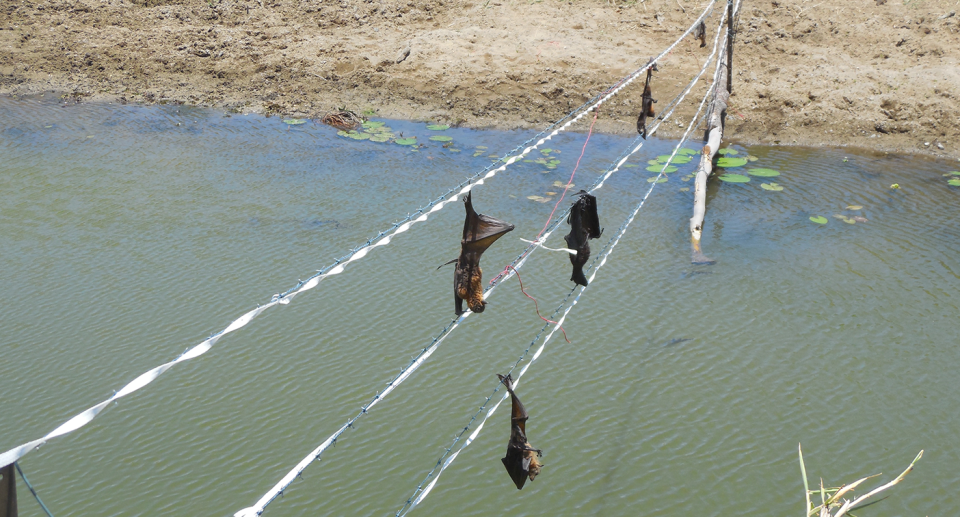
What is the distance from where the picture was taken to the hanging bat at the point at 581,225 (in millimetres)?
4379

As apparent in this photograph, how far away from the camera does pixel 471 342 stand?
679 cm

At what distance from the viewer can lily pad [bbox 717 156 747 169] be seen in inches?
420

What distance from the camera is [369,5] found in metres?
15.6

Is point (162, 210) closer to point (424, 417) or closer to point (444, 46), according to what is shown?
point (424, 417)

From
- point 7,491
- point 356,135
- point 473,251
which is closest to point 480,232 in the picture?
point 473,251

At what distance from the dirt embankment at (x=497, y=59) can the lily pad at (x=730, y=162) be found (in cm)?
104

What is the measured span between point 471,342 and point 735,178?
5479mm

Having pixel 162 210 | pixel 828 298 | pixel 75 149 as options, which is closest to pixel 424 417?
pixel 828 298

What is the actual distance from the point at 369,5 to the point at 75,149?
679cm

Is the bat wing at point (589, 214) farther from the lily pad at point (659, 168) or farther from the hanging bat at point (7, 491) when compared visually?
the lily pad at point (659, 168)

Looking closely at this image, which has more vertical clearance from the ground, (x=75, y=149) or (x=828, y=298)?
(x=75, y=149)

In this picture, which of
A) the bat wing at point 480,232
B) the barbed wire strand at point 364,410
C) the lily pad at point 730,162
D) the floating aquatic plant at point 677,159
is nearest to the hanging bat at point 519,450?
the barbed wire strand at point 364,410

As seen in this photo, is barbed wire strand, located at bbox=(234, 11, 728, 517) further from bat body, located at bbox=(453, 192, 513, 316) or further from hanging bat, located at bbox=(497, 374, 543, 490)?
hanging bat, located at bbox=(497, 374, 543, 490)

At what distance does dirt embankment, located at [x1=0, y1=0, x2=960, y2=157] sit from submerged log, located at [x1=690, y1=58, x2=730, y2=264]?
5.91ft
